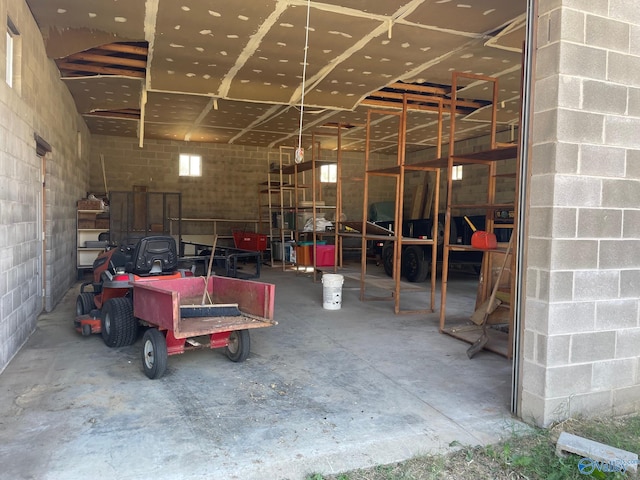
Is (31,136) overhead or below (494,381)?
overhead

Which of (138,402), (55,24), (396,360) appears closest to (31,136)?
(55,24)

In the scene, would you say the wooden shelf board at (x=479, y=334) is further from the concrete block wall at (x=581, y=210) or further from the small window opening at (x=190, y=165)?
the small window opening at (x=190, y=165)

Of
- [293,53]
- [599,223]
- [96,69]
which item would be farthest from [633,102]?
[96,69]

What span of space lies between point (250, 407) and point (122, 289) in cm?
274

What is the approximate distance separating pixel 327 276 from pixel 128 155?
8.92 m

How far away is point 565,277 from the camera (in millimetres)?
3094

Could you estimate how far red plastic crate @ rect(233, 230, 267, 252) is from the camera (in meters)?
12.2

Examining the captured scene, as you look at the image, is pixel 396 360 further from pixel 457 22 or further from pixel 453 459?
pixel 457 22

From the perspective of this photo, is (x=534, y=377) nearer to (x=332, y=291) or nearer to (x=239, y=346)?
(x=239, y=346)

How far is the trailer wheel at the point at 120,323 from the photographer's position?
15.6 feet

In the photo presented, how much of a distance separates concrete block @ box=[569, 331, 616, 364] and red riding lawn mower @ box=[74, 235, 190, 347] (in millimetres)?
3996

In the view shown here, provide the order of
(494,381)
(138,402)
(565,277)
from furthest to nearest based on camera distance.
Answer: (494,381) → (138,402) → (565,277)

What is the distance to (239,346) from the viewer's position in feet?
14.4

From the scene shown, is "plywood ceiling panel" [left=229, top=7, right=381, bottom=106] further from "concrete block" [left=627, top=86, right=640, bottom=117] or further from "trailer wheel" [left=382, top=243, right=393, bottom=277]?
"trailer wheel" [left=382, top=243, right=393, bottom=277]
